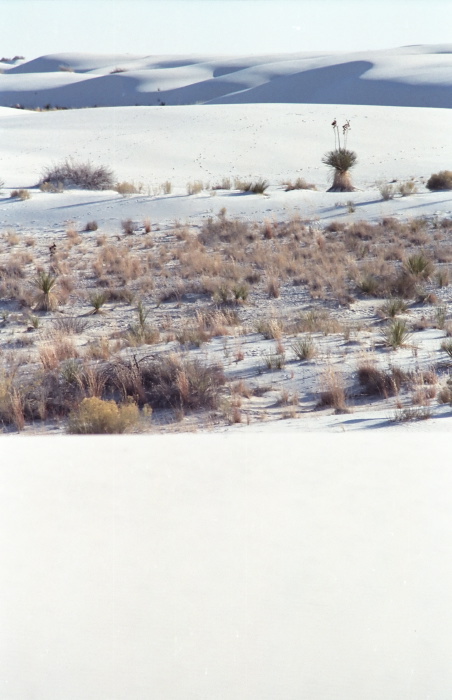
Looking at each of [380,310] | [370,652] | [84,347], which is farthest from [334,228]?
[370,652]

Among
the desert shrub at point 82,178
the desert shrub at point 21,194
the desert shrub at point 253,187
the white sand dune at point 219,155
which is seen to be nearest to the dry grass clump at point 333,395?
the white sand dune at point 219,155

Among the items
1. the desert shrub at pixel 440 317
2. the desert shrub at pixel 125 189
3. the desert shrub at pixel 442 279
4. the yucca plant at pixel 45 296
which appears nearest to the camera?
the desert shrub at pixel 440 317

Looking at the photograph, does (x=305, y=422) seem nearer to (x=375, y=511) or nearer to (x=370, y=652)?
(x=375, y=511)

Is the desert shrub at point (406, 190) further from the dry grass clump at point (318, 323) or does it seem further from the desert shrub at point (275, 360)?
the desert shrub at point (275, 360)

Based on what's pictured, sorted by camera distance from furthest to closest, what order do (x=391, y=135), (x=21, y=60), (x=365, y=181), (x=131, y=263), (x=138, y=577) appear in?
1. (x=21, y=60)
2. (x=391, y=135)
3. (x=365, y=181)
4. (x=131, y=263)
5. (x=138, y=577)

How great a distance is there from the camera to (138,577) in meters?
4.26

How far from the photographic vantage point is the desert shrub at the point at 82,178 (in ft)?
88.0

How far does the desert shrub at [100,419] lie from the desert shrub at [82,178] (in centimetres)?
2045

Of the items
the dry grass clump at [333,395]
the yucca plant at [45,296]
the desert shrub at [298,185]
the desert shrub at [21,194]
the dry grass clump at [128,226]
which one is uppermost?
the desert shrub at [21,194]

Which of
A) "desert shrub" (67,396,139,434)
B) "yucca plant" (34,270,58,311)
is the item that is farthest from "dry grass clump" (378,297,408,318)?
"desert shrub" (67,396,139,434)

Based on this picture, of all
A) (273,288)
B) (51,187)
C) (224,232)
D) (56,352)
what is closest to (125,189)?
(51,187)

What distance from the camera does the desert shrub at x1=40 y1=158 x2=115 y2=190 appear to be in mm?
26828

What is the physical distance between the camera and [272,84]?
65625 millimetres

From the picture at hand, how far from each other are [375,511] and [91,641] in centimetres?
201
